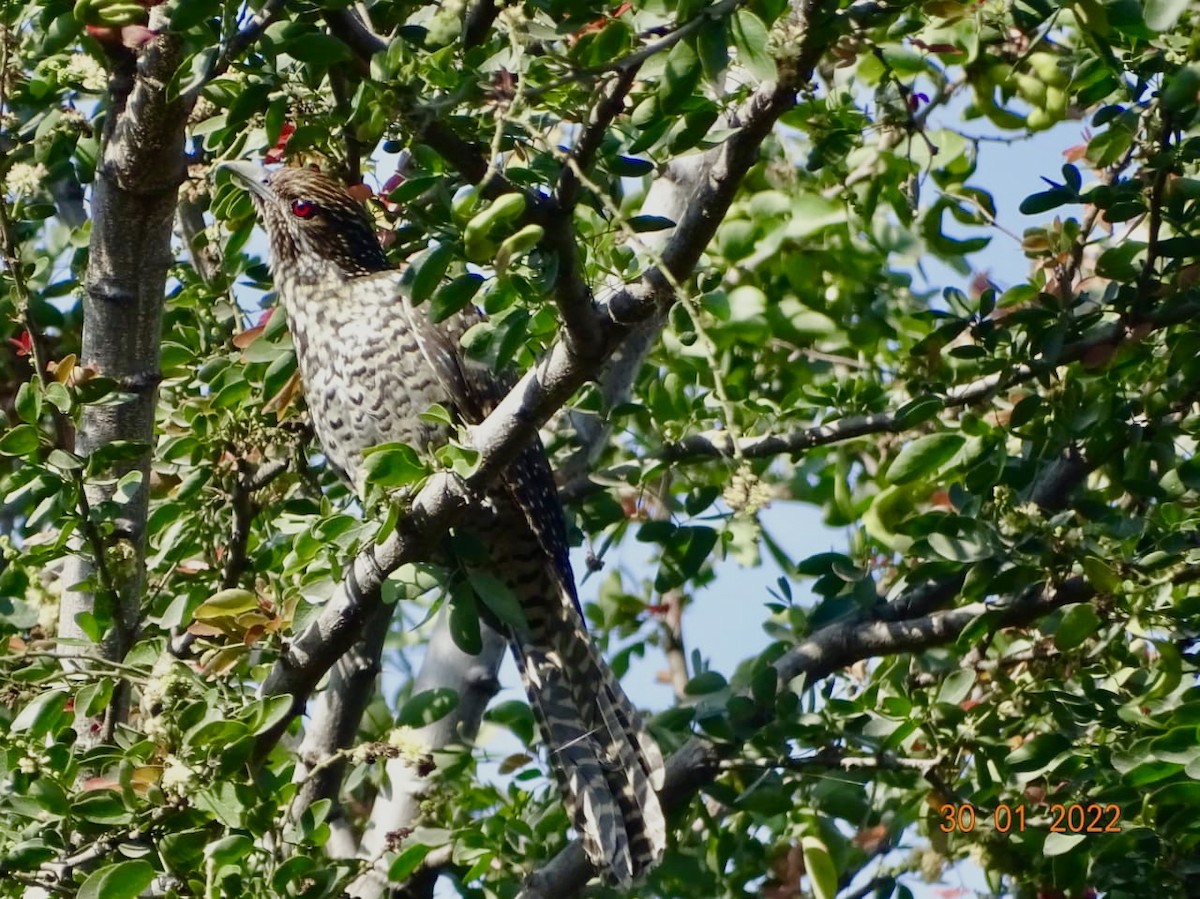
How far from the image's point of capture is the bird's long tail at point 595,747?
3604 mm

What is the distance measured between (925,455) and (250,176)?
196 cm

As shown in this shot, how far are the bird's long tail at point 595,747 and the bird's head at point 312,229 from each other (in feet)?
3.82

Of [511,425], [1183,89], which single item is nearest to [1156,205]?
[1183,89]

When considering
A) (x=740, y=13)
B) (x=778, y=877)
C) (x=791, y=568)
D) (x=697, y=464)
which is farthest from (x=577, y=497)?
(x=740, y=13)

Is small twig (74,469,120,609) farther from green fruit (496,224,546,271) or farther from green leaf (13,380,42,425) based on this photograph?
green fruit (496,224,546,271)

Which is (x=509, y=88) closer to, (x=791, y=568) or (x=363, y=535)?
(x=363, y=535)

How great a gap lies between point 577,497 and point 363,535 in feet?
4.25

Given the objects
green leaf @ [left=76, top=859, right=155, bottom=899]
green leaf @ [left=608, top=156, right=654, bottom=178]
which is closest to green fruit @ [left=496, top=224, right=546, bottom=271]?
green leaf @ [left=608, top=156, right=654, bottom=178]

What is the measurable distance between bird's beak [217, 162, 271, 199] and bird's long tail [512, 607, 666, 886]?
1432 mm

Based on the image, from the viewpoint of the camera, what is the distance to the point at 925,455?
10.5 feet

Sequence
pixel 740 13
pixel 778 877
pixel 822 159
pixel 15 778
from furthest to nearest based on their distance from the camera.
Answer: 1. pixel 778 877
2. pixel 822 159
3. pixel 15 778
4. pixel 740 13

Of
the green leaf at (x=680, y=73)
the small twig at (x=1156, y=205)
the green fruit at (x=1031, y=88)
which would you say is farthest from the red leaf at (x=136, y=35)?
the small twig at (x=1156, y=205)

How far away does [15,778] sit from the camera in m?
2.65

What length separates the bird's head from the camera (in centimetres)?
440
